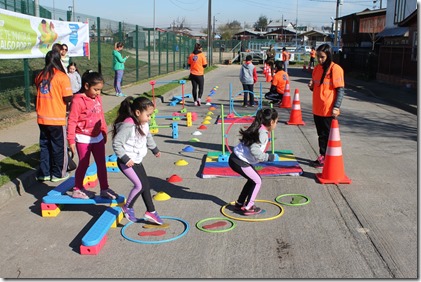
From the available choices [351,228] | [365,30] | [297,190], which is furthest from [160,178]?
[365,30]

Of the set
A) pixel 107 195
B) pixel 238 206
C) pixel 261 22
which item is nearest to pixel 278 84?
pixel 238 206

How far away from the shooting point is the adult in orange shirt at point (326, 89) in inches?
281

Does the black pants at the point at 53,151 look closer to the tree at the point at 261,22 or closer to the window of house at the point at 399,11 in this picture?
the window of house at the point at 399,11

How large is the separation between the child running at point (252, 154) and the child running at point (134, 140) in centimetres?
110

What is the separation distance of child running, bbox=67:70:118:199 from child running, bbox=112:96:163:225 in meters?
0.64

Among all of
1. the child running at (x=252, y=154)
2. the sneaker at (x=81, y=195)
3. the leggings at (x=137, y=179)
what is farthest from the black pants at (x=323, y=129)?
the sneaker at (x=81, y=195)

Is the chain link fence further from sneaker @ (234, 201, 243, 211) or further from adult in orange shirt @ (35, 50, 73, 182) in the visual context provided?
sneaker @ (234, 201, 243, 211)

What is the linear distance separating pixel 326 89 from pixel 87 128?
153 inches

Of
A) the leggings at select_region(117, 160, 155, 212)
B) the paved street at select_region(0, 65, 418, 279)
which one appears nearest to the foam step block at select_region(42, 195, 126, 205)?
the paved street at select_region(0, 65, 418, 279)

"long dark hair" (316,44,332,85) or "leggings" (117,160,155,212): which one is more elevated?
"long dark hair" (316,44,332,85)

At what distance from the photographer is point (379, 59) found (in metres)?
26.4

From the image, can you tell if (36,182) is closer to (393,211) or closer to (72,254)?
(72,254)

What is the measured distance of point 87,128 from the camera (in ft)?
17.7

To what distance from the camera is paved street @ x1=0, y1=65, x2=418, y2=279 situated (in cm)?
399
